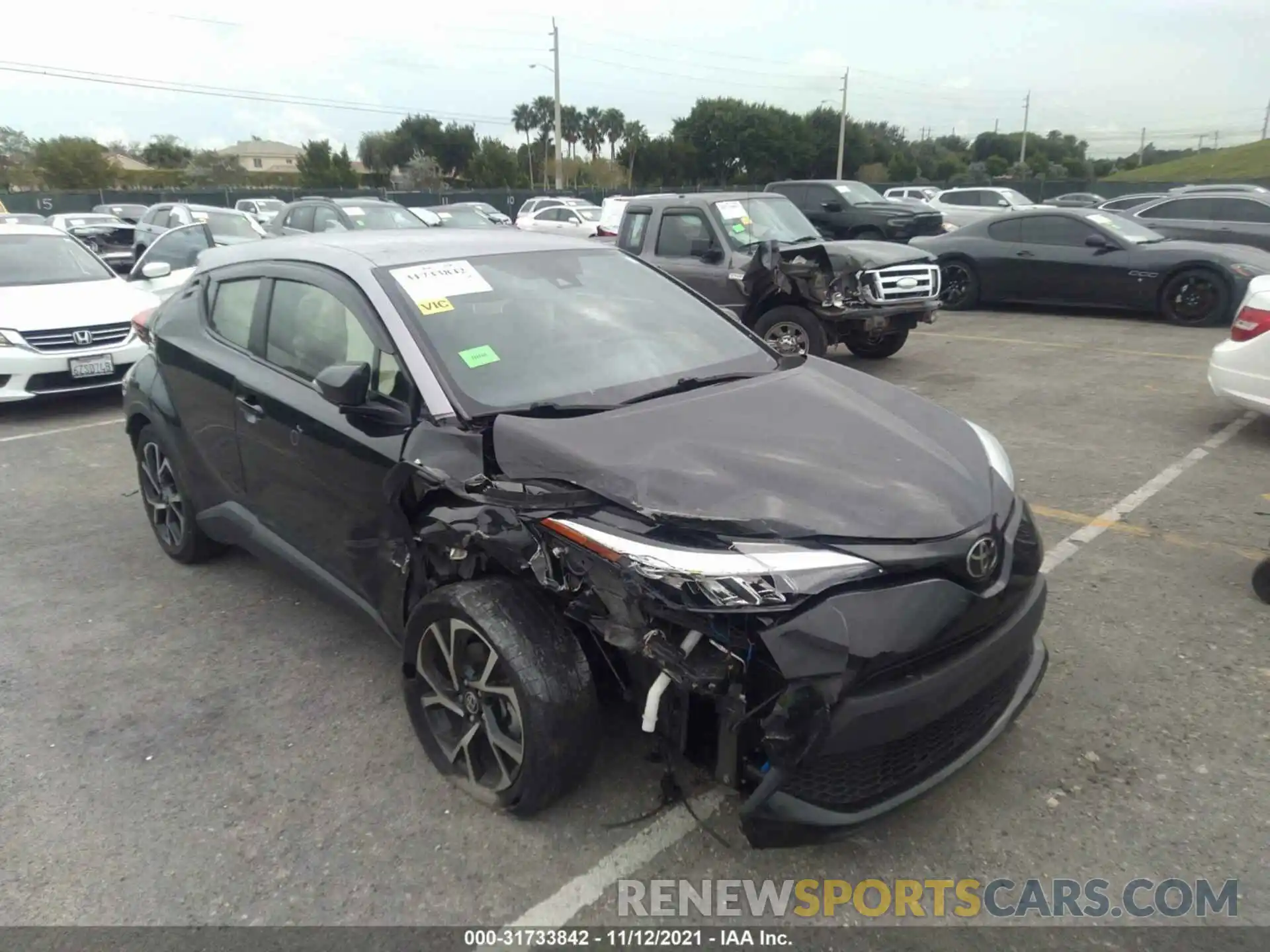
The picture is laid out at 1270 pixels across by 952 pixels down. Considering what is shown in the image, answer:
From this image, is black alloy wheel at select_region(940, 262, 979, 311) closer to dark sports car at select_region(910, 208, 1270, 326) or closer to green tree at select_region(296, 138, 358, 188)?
dark sports car at select_region(910, 208, 1270, 326)

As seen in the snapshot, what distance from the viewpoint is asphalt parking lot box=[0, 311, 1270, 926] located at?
2.61 m

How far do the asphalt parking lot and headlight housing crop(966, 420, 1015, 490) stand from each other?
90 cm

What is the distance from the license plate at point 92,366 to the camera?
8.04 metres

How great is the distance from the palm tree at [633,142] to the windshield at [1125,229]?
69000mm

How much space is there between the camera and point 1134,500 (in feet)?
17.6

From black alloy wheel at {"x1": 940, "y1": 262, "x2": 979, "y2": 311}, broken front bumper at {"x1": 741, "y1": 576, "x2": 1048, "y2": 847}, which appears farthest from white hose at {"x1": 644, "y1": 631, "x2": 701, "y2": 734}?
black alloy wheel at {"x1": 940, "y1": 262, "x2": 979, "y2": 311}

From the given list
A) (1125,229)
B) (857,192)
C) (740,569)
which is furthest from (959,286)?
(740,569)

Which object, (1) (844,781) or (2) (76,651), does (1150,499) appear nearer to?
(1) (844,781)

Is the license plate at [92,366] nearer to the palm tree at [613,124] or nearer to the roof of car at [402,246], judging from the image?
the roof of car at [402,246]

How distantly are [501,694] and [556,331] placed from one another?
142cm

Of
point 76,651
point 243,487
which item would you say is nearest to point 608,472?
point 243,487

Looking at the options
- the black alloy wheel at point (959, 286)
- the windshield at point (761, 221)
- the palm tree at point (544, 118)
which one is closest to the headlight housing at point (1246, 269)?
the black alloy wheel at point (959, 286)

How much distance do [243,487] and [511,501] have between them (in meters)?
1.92

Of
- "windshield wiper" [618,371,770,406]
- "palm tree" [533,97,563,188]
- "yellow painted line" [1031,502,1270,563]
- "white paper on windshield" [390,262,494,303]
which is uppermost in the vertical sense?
"palm tree" [533,97,563,188]
